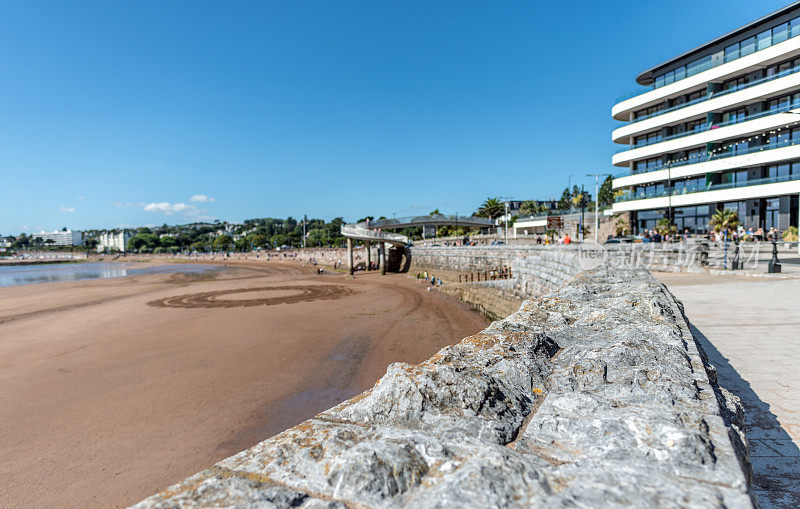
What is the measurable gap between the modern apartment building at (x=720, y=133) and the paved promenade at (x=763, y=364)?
94.4ft

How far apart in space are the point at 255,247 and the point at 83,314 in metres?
115

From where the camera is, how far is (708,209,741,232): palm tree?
1212 inches

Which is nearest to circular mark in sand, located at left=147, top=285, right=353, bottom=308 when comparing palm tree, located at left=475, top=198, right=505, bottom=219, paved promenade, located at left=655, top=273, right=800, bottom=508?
paved promenade, located at left=655, top=273, right=800, bottom=508

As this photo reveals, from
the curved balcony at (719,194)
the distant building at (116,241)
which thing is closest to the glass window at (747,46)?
the curved balcony at (719,194)

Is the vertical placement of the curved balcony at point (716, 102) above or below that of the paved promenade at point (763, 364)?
above

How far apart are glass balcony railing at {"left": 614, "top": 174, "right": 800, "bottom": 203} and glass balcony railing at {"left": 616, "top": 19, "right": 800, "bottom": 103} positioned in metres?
10.8

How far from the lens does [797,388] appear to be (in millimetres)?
3883

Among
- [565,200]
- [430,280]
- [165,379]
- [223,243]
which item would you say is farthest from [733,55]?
[223,243]

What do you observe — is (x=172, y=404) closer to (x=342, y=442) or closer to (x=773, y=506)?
(x=342, y=442)

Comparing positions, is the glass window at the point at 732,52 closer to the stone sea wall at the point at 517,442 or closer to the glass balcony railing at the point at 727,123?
the glass balcony railing at the point at 727,123

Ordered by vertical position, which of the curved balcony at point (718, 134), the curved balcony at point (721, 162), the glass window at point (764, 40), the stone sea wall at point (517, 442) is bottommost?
the stone sea wall at point (517, 442)

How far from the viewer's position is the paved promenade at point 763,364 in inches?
99.4

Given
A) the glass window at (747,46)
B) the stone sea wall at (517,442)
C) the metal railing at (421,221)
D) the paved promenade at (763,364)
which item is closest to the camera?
the stone sea wall at (517,442)

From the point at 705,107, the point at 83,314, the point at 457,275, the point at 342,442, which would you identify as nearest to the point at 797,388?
the point at 342,442
